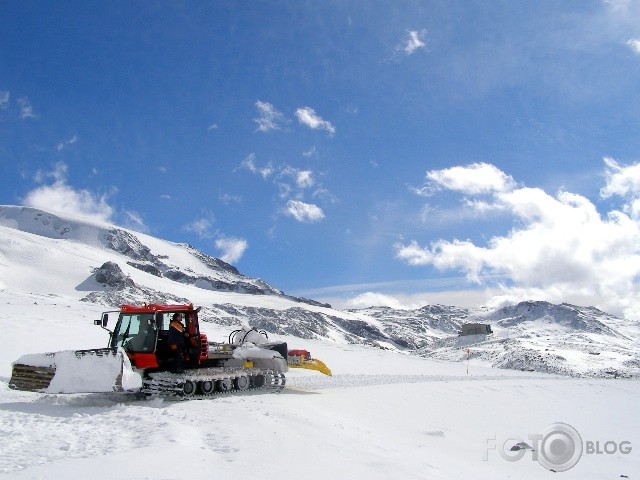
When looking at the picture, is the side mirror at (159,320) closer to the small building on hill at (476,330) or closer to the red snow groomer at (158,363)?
the red snow groomer at (158,363)

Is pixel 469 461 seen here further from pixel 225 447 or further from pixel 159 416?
pixel 159 416

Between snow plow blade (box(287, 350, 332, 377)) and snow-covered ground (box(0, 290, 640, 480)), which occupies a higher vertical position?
snow plow blade (box(287, 350, 332, 377))

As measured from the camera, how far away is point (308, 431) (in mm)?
8531

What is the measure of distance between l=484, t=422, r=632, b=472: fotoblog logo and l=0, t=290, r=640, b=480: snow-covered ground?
0.11 metres

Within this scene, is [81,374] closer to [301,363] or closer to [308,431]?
[308,431]

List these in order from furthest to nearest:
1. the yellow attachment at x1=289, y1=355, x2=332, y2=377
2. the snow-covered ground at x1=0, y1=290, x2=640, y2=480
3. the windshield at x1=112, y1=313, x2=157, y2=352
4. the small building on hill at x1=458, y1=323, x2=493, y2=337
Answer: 1. the small building on hill at x1=458, y1=323, x2=493, y2=337
2. the yellow attachment at x1=289, y1=355, x2=332, y2=377
3. the windshield at x1=112, y1=313, x2=157, y2=352
4. the snow-covered ground at x1=0, y1=290, x2=640, y2=480

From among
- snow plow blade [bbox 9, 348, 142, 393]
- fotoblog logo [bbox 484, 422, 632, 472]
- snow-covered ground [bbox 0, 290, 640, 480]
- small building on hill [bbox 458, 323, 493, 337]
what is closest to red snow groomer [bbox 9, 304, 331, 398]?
snow plow blade [bbox 9, 348, 142, 393]

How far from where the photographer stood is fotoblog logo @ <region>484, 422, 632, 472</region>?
952 cm

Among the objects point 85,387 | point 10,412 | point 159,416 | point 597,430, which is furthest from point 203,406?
point 597,430

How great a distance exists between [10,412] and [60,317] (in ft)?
74.1

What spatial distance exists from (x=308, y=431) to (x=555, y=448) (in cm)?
546

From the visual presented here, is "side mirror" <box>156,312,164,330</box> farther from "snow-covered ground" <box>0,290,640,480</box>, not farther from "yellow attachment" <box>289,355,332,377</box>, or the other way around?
"yellow attachment" <box>289,355,332,377</box>

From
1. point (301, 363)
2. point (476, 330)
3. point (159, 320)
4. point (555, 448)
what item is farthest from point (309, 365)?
point (476, 330)

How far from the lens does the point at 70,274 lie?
12781 centimetres
